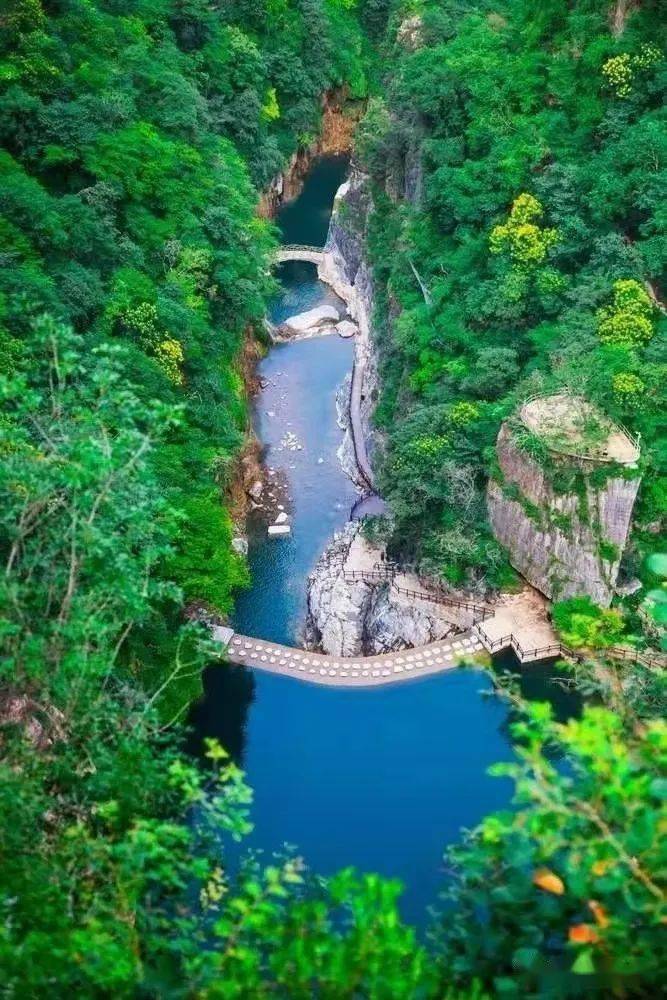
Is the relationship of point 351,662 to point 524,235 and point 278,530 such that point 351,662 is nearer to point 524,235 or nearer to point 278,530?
point 278,530

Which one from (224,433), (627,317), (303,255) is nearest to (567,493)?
(627,317)

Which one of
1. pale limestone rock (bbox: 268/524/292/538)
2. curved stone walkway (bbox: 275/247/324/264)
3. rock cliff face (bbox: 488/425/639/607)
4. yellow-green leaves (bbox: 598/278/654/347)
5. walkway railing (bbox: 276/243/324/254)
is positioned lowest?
pale limestone rock (bbox: 268/524/292/538)

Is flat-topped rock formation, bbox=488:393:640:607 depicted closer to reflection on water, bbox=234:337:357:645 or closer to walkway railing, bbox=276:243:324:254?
reflection on water, bbox=234:337:357:645

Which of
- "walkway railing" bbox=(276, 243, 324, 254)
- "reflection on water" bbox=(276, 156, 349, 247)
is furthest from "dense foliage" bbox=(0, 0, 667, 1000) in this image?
"reflection on water" bbox=(276, 156, 349, 247)

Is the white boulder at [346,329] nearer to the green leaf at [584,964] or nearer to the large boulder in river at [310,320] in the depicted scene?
the large boulder in river at [310,320]

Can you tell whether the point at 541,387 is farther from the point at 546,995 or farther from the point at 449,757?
the point at 546,995

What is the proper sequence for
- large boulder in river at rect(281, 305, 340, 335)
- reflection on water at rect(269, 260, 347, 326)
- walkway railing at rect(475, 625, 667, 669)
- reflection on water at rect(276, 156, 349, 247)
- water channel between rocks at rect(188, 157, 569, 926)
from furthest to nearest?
1. reflection on water at rect(276, 156, 349, 247)
2. reflection on water at rect(269, 260, 347, 326)
3. large boulder in river at rect(281, 305, 340, 335)
4. walkway railing at rect(475, 625, 667, 669)
5. water channel between rocks at rect(188, 157, 569, 926)
